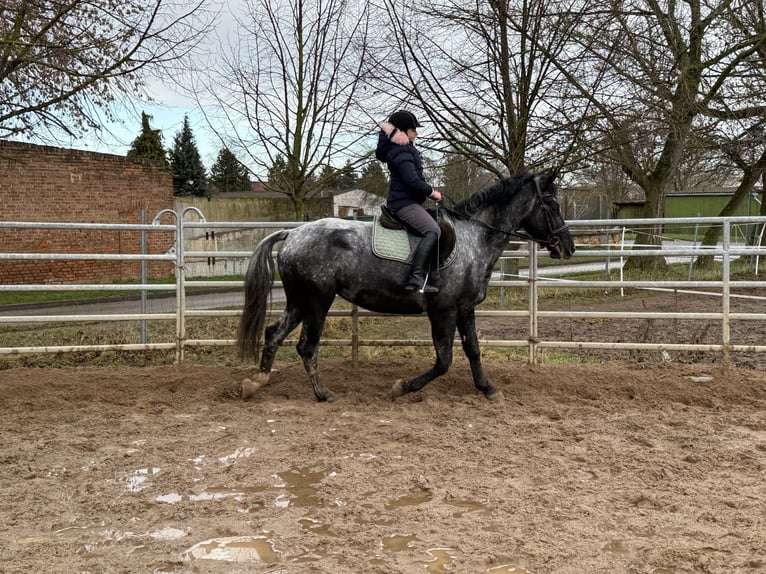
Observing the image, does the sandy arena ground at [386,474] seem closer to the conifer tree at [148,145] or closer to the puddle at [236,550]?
the puddle at [236,550]

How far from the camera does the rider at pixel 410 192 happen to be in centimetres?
549

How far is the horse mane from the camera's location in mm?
5980

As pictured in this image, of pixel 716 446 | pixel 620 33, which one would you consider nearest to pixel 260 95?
pixel 620 33

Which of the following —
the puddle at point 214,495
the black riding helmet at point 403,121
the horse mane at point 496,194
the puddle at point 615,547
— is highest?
the black riding helmet at point 403,121

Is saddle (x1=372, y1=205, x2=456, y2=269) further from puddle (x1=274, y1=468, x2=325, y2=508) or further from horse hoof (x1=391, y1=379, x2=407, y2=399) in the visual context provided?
puddle (x1=274, y1=468, x2=325, y2=508)

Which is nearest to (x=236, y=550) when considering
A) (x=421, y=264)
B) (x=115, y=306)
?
(x=421, y=264)

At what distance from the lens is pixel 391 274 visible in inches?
224

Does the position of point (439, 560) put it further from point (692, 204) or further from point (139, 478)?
point (692, 204)

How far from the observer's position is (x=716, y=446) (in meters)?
4.44

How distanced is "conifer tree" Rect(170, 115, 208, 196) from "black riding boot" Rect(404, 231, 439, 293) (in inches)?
1200

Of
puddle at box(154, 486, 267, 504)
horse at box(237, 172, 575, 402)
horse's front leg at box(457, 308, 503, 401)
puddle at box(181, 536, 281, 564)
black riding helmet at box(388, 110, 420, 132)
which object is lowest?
puddle at box(181, 536, 281, 564)

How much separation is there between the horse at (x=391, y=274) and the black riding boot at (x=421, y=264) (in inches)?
6.6

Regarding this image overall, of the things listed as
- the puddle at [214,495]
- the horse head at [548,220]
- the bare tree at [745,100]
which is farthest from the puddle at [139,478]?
the bare tree at [745,100]

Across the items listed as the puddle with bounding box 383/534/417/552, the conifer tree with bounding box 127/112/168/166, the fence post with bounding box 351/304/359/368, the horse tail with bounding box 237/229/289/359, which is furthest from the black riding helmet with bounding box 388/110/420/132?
the conifer tree with bounding box 127/112/168/166
